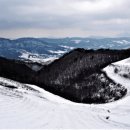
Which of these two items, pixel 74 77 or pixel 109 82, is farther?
pixel 74 77

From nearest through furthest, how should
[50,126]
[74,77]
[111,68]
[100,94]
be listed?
[50,126] → [100,94] → [111,68] → [74,77]

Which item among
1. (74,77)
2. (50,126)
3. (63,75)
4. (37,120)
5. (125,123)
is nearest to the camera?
(50,126)

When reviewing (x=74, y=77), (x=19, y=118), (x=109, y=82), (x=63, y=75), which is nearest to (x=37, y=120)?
(x=19, y=118)

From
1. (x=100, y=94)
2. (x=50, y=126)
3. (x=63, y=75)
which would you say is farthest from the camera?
(x=63, y=75)

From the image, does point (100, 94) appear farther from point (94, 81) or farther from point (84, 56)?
point (84, 56)

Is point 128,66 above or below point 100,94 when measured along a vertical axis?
above

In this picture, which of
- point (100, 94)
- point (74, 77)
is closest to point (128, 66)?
point (100, 94)

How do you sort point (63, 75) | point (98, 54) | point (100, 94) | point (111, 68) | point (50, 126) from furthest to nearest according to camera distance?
point (98, 54) → point (63, 75) → point (111, 68) → point (100, 94) → point (50, 126)

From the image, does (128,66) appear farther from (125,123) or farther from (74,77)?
(125,123)

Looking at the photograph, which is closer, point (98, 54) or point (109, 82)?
point (109, 82)
